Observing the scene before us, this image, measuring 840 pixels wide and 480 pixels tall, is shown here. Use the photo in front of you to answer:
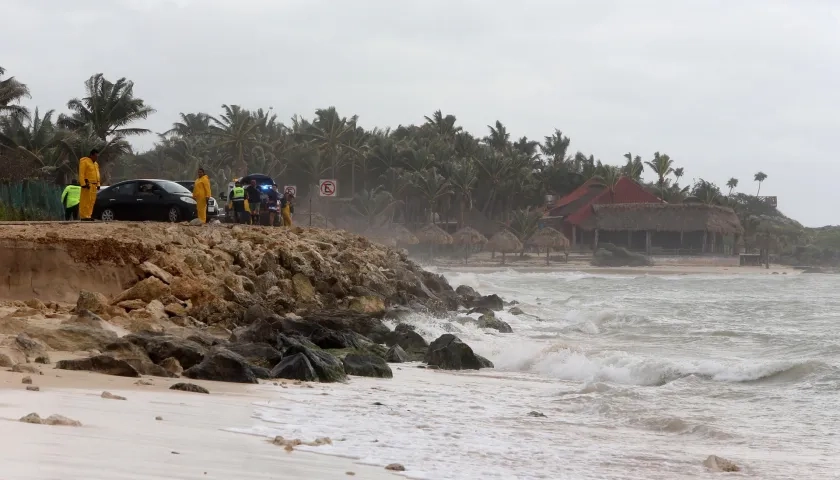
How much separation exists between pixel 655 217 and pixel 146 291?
5479 cm

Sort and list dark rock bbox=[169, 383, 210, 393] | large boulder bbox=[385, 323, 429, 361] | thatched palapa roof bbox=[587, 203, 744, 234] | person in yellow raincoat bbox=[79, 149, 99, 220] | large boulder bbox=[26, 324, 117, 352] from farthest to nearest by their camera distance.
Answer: thatched palapa roof bbox=[587, 203, 744, 234]
person in yellow raincoat bbox=[79, 149, 99, 220]
large boulder bbox=[385, 323, 429, 361]
large boulder bbox=[26, 324, 117, 352]
dark rock bbox=[169, 383, 210, 393]

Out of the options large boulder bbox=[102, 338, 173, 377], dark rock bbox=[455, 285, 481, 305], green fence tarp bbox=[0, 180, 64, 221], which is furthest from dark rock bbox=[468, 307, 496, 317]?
large boulder bbox=[102, 338, 173, 377]

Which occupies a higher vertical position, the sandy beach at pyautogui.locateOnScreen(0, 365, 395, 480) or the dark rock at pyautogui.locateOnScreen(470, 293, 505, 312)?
the sandy beach at pyautogui.locateOnScreen(0, 365, 395, 480)

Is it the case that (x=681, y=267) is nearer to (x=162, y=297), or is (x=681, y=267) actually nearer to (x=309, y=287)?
(x=309, y=287)

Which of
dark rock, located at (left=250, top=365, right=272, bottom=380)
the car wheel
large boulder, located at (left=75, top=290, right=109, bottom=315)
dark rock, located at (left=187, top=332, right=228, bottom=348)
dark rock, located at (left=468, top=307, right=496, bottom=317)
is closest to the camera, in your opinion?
dark rock, located at (left=250, top=365, right=272, bottom=380)

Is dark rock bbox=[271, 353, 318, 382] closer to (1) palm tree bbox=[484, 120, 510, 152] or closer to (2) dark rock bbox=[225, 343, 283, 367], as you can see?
(2) dark rock bbox=[225, 343, 283, 367]

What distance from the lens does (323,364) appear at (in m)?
11.3

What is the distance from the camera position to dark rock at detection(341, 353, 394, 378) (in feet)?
40.0

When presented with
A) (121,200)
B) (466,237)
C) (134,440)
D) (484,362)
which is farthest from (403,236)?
(134,440)

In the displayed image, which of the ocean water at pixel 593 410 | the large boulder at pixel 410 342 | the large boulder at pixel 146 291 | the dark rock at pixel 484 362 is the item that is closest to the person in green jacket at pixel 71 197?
the large boulder at pixel 146 291

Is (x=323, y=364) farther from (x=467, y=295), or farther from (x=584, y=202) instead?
(x=584, y=202)

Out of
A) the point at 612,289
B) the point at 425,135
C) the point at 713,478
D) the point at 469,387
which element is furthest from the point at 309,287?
the point at 425,135

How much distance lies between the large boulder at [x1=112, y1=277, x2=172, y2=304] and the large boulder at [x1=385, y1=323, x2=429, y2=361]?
129 inches

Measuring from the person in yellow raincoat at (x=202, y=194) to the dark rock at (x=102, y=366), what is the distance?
13067 mm
